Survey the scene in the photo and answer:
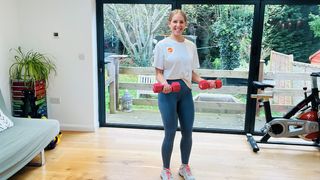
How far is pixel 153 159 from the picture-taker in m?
3.14

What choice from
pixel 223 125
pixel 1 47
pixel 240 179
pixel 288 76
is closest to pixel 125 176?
pixel 240 179

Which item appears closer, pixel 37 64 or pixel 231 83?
pixel 37 64

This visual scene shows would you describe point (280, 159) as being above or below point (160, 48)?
below

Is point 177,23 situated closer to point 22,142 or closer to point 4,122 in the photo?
point 22,142

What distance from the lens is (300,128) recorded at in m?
3.35

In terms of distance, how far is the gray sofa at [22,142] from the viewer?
7.65 ft

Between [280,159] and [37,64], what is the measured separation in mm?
3011

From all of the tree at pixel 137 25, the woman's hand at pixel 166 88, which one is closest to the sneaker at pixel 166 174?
the woman's hand at pixel 166 88

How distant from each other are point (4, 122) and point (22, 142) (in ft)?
1.60


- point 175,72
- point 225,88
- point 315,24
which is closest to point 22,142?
point 175,72

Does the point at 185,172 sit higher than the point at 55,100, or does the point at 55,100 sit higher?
the point at 55,100

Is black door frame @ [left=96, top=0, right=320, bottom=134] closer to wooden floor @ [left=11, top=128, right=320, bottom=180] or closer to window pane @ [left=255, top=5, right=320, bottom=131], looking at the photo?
window pane @ [left=255, top=5, right=320, bottom=131]

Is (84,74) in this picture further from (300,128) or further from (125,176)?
(300,128)

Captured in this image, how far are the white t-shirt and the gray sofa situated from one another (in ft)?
4.28
